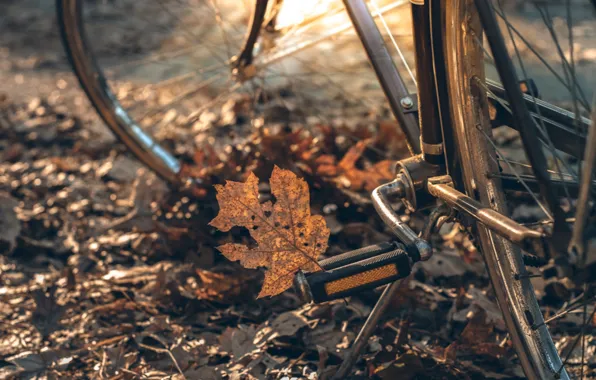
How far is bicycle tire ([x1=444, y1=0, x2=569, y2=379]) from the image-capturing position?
4.98 ft

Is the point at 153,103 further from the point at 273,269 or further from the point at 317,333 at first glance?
the point at 273,269

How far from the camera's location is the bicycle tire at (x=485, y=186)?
152 centimetres

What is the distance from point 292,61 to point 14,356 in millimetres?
2465

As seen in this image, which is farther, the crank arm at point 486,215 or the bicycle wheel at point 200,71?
the bicycle wheel at point 200,71

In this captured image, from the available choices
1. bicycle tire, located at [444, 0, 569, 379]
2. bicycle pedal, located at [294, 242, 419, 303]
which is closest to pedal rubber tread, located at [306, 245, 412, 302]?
bicycle pedal, located at [294, 242, 419, 303]

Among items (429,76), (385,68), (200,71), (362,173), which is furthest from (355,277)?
(200,71)

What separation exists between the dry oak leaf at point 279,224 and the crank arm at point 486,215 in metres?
0.26

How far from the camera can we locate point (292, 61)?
4.07 m

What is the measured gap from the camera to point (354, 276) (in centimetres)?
154

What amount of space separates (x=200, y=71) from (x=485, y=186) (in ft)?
4.98

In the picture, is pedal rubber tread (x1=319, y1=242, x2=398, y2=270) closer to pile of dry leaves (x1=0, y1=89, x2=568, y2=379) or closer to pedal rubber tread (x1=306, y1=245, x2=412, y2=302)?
pedal rubber tread (x1=306, y1=245, x2=412, y2=302)

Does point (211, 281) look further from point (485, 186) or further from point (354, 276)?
point (485, 186)

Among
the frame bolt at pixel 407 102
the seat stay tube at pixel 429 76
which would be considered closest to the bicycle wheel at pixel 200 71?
the frame bolt at pixel 407 102

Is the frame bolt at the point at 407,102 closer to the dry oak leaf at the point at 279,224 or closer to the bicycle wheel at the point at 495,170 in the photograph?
the bicycle wheel at the point at 495,170
